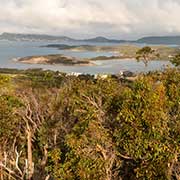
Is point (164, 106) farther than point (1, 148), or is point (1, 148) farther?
point (1, 148)

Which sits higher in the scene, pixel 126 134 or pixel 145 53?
pixel 126 134

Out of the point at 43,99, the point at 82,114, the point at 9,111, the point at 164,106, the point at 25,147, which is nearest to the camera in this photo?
the point at 164,106

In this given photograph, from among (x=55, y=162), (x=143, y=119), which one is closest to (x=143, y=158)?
(x=143, y=119)

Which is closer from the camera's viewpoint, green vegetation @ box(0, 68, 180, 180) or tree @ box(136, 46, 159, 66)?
green vegetation @ box(0, 68, 180, 180)

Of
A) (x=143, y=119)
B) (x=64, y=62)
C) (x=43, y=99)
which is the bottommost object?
(x=64, y=62)

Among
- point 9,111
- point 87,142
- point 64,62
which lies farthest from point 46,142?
point 64,62

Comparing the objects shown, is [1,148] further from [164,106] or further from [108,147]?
[164,106]

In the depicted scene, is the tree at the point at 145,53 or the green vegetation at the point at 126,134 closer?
the green vegetation at the point at 126,134

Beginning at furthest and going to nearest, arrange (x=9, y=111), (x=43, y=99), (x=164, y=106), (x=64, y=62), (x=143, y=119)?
(x=64, y=62)
(x=43, y=99)
(x=9, y=111)
(x=164, y=106)
(x=143, y=119)

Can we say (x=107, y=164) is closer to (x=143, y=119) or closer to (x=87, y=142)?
(x=87, y=142)

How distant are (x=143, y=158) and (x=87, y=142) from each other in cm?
181

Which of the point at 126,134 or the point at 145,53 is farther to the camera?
the point at 145,53

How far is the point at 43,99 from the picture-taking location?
24.7 metres

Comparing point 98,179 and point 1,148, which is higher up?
point 98,179
